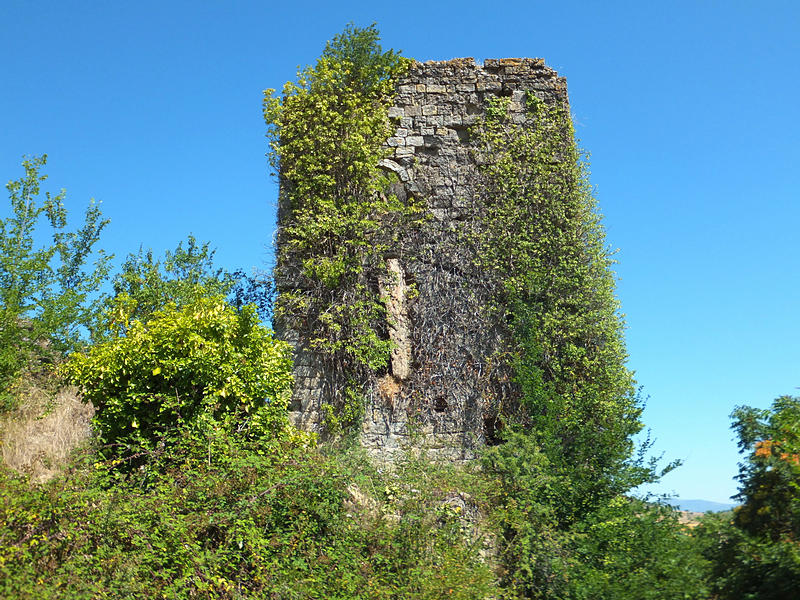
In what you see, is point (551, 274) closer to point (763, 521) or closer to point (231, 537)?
point (763, 521)

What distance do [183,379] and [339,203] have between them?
3.32 meters

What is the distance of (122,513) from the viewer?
5512mm

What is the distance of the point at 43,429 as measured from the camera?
31.8 feet

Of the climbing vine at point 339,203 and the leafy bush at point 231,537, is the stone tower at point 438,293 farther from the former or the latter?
the leafy bush at point 231,537

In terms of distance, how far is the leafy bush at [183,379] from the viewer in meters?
7.64

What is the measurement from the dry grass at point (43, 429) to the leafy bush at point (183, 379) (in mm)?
987

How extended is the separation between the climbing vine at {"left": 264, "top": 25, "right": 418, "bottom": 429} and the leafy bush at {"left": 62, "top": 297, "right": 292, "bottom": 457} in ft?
3.56

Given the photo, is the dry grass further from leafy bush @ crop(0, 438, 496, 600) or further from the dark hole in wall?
the dark hole in wall

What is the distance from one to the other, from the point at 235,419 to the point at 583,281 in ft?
16.8

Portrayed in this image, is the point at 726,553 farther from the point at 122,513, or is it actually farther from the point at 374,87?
the point at 374,87

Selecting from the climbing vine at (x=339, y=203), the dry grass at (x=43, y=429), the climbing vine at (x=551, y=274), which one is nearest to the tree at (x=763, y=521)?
the climbing vine at (x=551, y=274)

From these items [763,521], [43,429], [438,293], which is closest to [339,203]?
[438,293]

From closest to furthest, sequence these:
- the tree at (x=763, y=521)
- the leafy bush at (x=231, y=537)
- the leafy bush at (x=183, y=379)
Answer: the tree at (x=763, y=521)
the leafy bush at (x=231, y=537)
the leafy bush at (x=183, y=379)

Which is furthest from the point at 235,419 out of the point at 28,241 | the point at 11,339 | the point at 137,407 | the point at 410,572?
the point at 28,241
